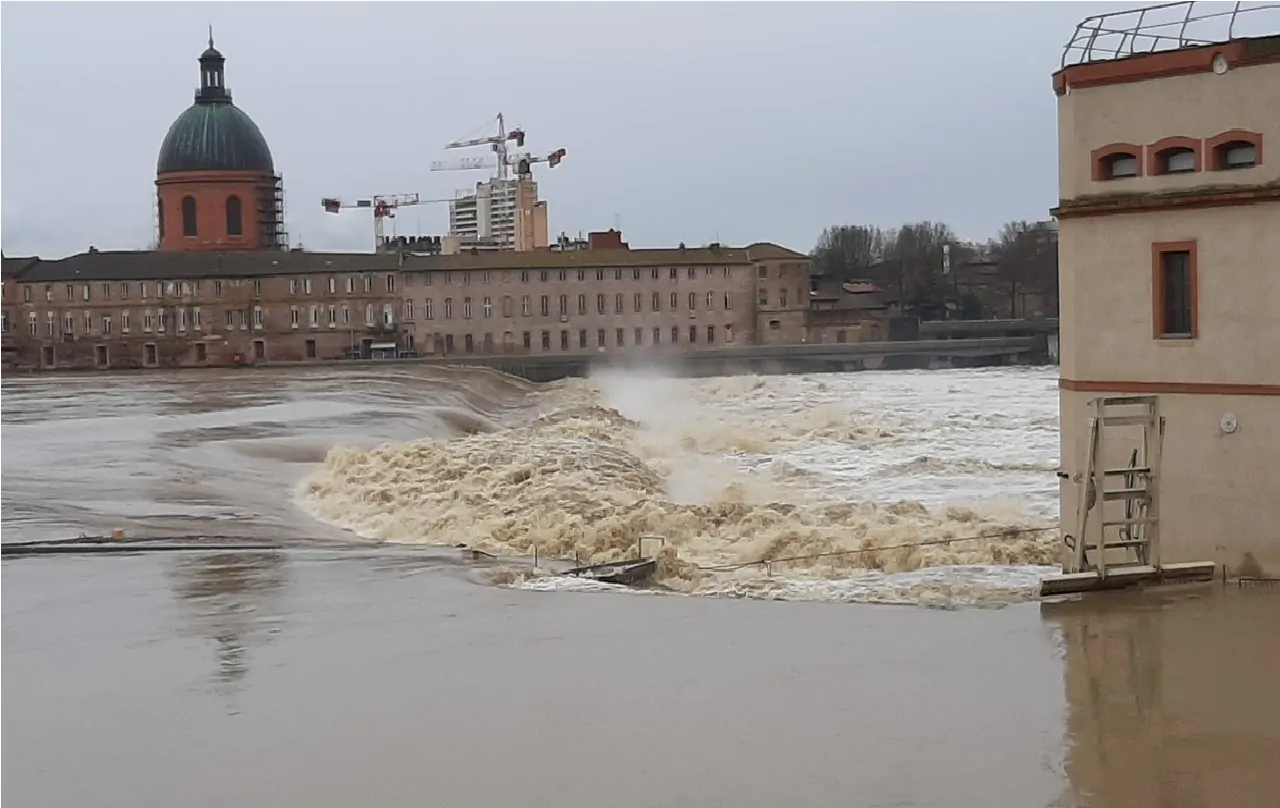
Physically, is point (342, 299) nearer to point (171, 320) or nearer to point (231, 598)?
point (171, 320)

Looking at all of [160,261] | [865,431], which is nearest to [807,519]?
[865,431]

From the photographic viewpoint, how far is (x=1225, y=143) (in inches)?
587

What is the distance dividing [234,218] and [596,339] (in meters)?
24.6

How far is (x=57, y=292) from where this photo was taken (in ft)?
301

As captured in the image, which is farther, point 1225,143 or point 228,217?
point 228,217

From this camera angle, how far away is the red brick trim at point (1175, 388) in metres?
14.8

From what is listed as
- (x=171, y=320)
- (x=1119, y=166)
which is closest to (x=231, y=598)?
(x=1119, y=166)

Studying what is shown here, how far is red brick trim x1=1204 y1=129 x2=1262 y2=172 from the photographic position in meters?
14.7

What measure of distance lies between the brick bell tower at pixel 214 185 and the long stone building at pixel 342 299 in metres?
0.13

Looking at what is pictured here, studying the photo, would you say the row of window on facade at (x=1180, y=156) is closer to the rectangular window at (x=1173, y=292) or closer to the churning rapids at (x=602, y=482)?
the rectangular window at (x=1173, y=292)

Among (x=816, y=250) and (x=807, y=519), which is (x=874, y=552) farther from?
(x=816, y=250)

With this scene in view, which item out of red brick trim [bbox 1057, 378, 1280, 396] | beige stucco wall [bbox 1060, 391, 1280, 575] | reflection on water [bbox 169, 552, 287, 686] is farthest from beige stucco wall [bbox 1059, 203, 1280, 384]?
reflection on water [bbox 169, 552, 287, 686]

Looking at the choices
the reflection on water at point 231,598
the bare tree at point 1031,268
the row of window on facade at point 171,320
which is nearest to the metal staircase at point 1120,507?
the reflection on water at point 231,598

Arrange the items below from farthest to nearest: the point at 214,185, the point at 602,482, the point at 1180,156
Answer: the point at 214,185 < the point at 602,482 < the point at 1180,156
